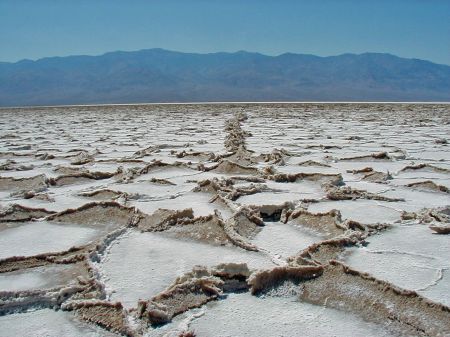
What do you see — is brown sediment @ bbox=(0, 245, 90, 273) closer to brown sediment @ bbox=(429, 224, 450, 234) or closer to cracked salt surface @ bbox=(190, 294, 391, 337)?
cracked salt surface @ bbox=(190, 294, 391, 337)

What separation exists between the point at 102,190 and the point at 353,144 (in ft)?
10.5

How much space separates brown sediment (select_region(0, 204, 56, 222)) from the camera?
7.08 feet

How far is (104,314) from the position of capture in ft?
4.04

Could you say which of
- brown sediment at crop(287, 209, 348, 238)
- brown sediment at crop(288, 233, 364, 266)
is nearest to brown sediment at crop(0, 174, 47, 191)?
brown sediment at crop(287, 209, 348, 238)

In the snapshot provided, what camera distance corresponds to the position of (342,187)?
2.69 metres

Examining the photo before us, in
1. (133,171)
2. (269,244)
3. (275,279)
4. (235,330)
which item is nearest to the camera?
(235,330)

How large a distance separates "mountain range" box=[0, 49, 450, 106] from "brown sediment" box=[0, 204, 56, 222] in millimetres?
86707

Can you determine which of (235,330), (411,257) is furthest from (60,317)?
(411,257)

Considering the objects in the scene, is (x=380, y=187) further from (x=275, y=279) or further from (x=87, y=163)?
(x=87, y=163)

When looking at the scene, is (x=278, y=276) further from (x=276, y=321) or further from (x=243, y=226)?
(x=243, y=226)

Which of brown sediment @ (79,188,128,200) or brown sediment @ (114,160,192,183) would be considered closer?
brown sediment @ (79,188,128,200)

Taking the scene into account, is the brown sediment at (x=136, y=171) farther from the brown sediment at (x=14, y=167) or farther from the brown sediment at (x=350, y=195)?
the brown sediment at (x=350, y=195)

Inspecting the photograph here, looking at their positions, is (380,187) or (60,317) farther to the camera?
(380,187)

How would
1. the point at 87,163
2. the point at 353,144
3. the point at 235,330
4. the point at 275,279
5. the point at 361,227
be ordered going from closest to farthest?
the point at 235,330 → the point at 275,279 → the point at 361,227 → the point at 87,163 → the point at 353,144
